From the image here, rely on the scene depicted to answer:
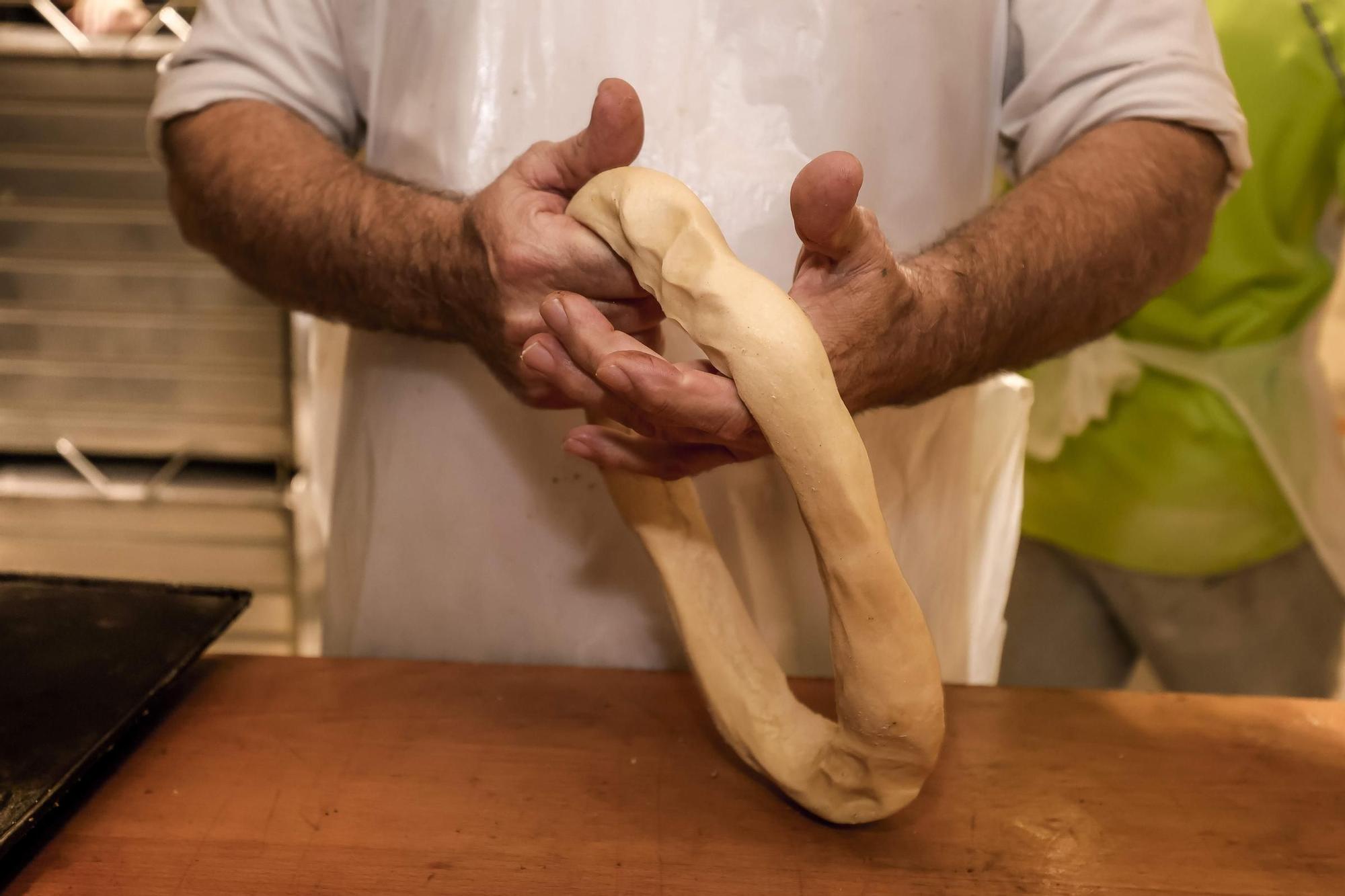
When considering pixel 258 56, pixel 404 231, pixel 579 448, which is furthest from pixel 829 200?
pixel 258 56

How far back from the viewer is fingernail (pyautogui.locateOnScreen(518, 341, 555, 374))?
2.06ft

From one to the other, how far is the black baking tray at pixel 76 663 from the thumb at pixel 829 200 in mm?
622

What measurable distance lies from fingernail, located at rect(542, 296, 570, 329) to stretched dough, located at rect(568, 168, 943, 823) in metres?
0.06

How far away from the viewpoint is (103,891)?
627 mm

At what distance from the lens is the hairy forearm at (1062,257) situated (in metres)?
0.72

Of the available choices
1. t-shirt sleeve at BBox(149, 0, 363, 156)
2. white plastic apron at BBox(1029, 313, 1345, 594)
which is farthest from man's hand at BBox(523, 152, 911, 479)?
white plastic apron at BBox(1029, 313, 1345, 594)

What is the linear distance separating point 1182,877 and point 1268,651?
0.99m

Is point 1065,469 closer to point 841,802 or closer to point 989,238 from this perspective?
point 989,238

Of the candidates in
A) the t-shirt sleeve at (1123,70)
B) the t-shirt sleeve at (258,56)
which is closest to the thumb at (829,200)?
the t-shirt sleeve at (1123,70)

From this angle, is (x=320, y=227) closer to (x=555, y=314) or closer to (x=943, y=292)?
(x=555, y=314)

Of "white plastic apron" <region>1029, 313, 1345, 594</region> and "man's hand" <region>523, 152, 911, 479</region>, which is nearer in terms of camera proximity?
"man's hand" <region>523, 152, 911, 479</region>

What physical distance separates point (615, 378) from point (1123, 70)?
1.93ft

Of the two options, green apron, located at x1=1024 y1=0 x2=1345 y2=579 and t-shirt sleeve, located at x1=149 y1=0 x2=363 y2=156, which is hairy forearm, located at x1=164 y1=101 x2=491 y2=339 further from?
green apron, located at x1=1024 y1=0 x2=1345 y2=579

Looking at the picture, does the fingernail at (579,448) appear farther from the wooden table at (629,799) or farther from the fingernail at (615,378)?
the wooden table at (629,799)
